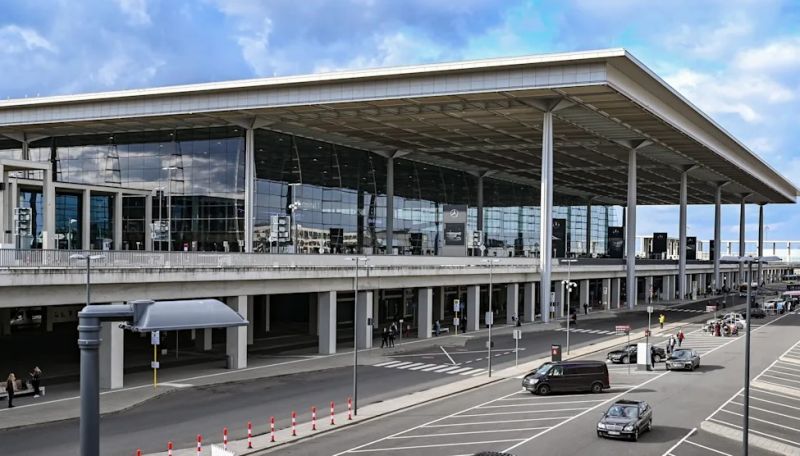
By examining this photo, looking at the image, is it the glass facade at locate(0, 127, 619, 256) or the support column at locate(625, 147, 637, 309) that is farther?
the support column at locate(625, 147, 637, 309)

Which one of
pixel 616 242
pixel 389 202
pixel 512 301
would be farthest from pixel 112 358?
pixel 616 242

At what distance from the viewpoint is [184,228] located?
266 feet

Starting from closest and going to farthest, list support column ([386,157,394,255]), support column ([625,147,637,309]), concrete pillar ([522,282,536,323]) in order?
concrete pillar ([522,282,536,323])
support column ([625,147,637,309])
support column ([386,157,394,255])

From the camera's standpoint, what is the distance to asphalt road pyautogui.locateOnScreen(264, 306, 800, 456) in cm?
2664

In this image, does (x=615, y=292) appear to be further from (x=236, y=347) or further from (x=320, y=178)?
(x=236, y=347)

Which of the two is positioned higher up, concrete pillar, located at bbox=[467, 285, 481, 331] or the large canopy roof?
the large canopy roof

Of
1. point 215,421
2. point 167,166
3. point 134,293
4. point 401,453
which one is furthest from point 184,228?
point 401,453

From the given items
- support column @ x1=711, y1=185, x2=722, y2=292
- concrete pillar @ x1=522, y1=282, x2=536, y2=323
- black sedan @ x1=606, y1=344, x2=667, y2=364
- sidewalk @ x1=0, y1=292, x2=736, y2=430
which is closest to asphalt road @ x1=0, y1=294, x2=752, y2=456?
sidewalk @ x1=0, y1=292, x2=736, y2=430

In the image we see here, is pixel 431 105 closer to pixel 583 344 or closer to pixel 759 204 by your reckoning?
pixel 583 344

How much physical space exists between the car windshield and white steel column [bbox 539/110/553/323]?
4695cm

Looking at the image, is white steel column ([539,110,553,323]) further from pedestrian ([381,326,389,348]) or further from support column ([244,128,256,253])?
support column ([244,128,256,253])

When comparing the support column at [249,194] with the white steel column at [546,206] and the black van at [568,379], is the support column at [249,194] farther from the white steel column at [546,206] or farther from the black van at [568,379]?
the black van at [568,379]

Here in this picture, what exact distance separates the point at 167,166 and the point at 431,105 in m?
30.1

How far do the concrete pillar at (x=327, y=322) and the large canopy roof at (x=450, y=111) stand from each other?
73.0ft
